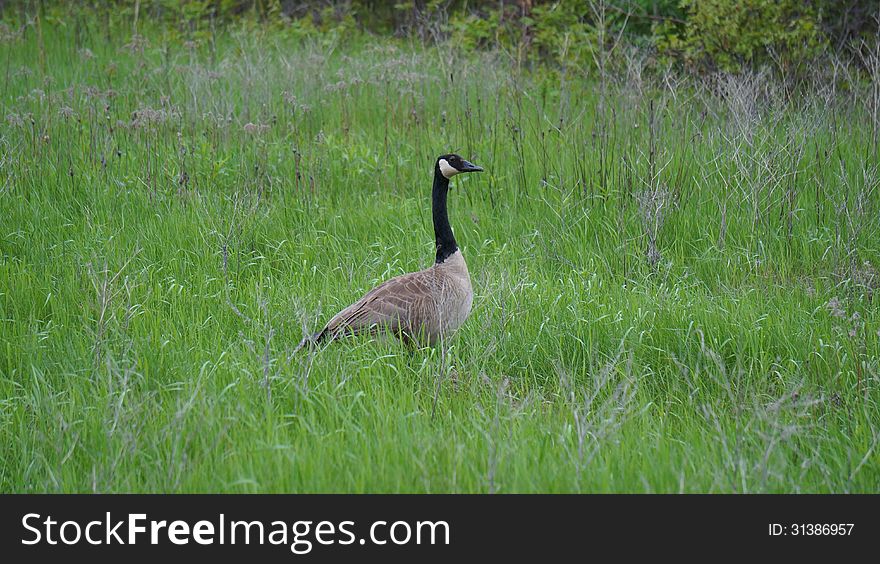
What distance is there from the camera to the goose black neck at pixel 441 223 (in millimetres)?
5699

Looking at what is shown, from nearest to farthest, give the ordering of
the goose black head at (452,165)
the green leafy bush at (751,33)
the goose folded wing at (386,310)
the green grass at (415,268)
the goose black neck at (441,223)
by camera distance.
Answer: the green grass at (415,268), the goose folded wing at (386,310), the goose black neck at (441,223), the goose black head at (452,165), the green leafy bush at (751,33)

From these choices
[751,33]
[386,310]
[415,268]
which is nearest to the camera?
[386,310]

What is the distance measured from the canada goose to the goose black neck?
0.70 feet

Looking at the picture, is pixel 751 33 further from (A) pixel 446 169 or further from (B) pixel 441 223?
(B) pixel 441 223

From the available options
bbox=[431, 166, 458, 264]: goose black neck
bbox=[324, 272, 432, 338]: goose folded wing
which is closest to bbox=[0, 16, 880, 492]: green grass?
bbox=[324, 272, 432, 338]: goose folded wing

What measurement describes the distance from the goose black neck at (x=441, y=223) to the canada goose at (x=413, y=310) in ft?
0.70

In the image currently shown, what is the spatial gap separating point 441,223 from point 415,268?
0.86m

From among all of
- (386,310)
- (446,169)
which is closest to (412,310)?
(386,310)

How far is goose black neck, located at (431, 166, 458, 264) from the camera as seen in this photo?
224 inches

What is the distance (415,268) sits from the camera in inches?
259

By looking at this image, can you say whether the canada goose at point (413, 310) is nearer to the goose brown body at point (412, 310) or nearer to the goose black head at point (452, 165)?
the goose brown body at point (412, 310)

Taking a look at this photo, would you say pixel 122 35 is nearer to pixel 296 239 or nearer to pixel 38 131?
pixel 38 131

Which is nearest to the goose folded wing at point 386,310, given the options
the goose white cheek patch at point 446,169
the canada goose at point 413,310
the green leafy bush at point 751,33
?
the canada goose at point 413,310
